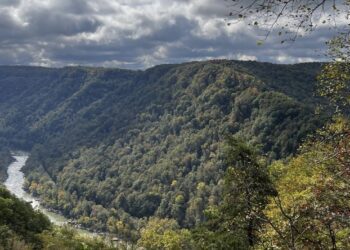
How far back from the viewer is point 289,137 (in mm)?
195875

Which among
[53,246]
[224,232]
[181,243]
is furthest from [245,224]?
[181,243]

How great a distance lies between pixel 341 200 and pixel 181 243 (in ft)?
289

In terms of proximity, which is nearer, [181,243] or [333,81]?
[333,81]

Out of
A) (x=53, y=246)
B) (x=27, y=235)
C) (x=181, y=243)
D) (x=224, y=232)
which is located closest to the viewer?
(x=53, y=246)

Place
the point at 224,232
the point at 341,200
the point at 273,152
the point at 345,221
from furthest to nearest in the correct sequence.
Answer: the point at 273,152 < the point at 224,232 < the point at 341,200 < the point at 345,221

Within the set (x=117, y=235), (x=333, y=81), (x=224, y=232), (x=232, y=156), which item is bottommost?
(x=117, y=235)

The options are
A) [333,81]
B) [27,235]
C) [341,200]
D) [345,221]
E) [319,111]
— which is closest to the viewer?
[345,221]

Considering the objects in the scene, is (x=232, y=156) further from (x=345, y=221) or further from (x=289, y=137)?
(x=289, y=137)

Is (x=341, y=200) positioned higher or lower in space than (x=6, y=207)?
higher

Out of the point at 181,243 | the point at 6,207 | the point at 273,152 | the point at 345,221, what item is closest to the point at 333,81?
the point at 345,221

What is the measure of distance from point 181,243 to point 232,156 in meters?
62.9

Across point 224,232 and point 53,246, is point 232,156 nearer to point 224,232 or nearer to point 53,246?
point 224,232

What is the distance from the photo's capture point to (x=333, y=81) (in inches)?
633

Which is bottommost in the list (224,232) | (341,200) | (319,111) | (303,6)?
(224,232)
